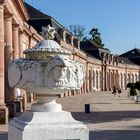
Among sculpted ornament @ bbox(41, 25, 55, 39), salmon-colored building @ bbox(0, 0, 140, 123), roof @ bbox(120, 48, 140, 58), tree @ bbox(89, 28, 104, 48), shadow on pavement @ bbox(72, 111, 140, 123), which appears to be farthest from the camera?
roof @ bbox(120, 48, 140, 58)

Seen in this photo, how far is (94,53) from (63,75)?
380ft

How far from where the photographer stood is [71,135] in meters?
5.56

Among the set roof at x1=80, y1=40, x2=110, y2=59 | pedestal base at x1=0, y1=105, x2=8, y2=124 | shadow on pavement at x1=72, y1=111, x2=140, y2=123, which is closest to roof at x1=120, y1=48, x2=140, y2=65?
→ roof at x1=80, y1=40, x2=110, y2=59

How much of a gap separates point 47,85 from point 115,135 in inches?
Result: 534

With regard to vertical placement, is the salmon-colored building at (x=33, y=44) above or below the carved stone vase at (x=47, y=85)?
above

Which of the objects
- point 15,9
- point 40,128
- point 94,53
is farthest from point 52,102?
point 94,53

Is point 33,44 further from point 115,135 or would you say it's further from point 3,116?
point 115,135

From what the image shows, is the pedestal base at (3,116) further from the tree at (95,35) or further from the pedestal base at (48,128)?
the tree at (95,35)

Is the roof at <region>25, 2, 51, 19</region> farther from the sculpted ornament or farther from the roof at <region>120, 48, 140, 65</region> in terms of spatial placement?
the roof at <region>120, 48, 140, 65</region>

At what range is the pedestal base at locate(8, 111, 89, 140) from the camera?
548 centimetres

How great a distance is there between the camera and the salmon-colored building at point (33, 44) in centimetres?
2850

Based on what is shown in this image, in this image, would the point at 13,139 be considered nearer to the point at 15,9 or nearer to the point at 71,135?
the point at 71,135

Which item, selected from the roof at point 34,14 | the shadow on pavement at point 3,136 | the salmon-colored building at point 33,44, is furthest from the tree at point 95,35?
the shadow on pavement at point 3,136

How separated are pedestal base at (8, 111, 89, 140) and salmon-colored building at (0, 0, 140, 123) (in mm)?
5343
